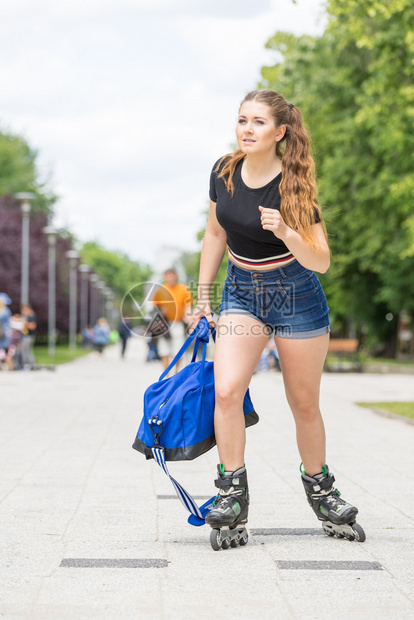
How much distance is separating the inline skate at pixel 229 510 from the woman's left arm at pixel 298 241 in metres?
1.01

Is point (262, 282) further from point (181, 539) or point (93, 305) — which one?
point (93, 305)

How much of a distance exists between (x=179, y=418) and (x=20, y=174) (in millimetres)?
58715

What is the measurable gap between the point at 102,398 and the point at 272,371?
12819 millimetres

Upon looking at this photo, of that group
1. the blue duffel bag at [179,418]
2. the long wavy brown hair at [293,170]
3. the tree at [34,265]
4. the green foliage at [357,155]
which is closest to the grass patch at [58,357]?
the tree at [34,265]

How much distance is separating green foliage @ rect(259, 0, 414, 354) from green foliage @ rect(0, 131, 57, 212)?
28989mm

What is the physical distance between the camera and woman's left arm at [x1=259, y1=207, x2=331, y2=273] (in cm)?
387

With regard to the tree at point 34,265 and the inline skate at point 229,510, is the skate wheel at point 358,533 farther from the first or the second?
the tree at point 34,265

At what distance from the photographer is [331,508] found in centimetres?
450

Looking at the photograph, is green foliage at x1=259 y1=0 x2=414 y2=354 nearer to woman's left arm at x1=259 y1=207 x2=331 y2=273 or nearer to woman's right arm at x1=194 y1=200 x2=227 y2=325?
woman's right arm at x1=194 y1=200 x2=227 y2=325

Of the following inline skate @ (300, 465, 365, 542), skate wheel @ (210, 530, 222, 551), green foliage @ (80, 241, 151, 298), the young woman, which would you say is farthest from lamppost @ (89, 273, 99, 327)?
skate wheel @ (210, 530, 222, 551)

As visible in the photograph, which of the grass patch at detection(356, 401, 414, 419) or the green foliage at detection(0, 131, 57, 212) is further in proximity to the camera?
the green foliage at detection(0, 131, 57, 212)

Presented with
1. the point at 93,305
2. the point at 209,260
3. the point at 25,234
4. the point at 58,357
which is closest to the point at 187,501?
the point at 209,260

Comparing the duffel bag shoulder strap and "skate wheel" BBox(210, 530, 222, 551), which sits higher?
the duffel bag shoulder strap

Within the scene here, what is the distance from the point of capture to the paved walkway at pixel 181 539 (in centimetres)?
342
